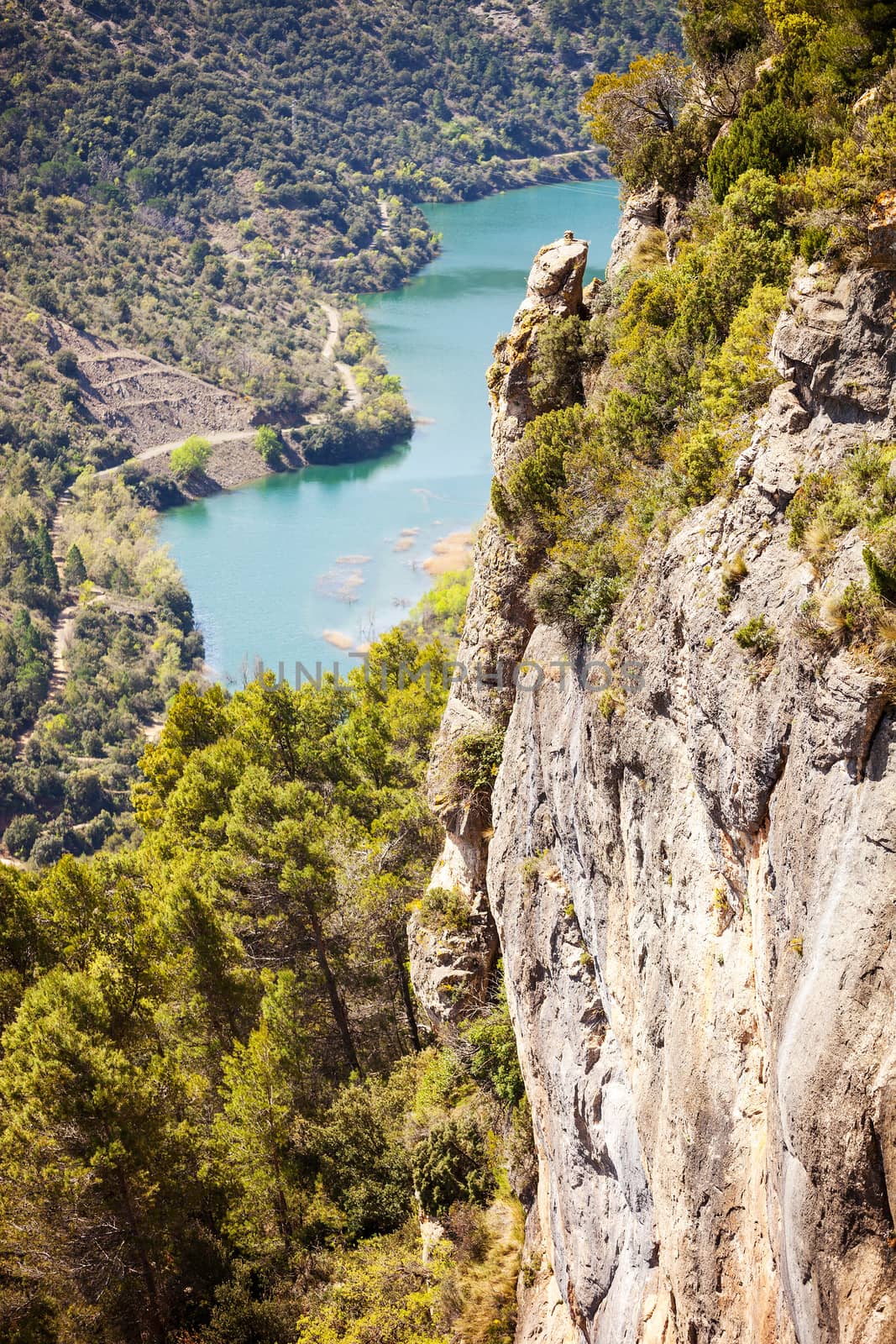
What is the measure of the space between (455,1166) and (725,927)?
12609 millimetres

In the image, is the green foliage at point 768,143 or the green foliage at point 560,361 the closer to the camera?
the green foliage at point 768,143

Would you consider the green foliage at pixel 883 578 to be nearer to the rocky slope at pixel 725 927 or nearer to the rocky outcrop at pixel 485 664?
the rocky slope at pixel 725 927

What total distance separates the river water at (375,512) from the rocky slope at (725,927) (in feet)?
229

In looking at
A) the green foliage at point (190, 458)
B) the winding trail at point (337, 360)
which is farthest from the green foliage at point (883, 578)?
the winding trail at point (337, 360)

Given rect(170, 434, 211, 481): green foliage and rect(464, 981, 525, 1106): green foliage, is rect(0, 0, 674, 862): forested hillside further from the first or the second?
rect(464, 981, 525, 1106): green foliage

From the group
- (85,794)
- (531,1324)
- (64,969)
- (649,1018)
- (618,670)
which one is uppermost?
(618,670)

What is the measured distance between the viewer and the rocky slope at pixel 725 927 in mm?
8000

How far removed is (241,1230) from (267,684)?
1495 centimetres

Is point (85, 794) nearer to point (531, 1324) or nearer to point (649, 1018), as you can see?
point (531, 1324)

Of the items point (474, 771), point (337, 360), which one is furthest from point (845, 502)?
point (337, 360)

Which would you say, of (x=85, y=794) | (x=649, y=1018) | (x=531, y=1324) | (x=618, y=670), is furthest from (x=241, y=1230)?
(x=85, y=794)

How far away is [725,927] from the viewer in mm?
10641

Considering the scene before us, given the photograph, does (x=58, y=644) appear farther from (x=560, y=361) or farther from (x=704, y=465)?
(x=704, y=465)

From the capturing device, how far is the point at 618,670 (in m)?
13.0
